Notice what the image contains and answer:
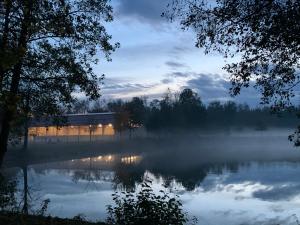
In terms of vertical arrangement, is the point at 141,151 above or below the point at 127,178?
above

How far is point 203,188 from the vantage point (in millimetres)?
35625

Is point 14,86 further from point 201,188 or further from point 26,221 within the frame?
point 201,188

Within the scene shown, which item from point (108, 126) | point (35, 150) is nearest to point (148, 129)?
point (108, 126)

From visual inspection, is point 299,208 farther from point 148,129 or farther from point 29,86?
point 148,129

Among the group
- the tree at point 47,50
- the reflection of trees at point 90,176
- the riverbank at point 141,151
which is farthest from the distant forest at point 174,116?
the tree at point 47,50

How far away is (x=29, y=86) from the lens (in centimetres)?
1321

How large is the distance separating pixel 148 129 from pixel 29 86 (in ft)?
356

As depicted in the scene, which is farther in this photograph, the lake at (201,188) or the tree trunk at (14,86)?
the lake at (201,188)

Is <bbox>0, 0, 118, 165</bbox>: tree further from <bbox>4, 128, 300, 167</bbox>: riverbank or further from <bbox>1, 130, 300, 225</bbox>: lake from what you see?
<bbox>4, 128, 300, 167</bbox>: riverbank

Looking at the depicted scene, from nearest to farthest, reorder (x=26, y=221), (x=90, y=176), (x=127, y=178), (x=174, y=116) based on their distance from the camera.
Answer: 1. (x=26, y=221)
2. (x=127, y=178)
3. (x=90, y=176)
4. (x=174, y=116)

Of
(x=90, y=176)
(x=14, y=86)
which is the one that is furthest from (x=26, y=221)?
(x=90, y=176)

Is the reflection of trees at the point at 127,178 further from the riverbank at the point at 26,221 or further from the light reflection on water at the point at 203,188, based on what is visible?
the riverbank at the point at 26,221

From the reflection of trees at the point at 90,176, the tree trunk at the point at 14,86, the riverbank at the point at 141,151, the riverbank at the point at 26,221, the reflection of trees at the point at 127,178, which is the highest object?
the tree trunk at the point at 14,86

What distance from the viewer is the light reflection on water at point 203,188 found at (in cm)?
2475
